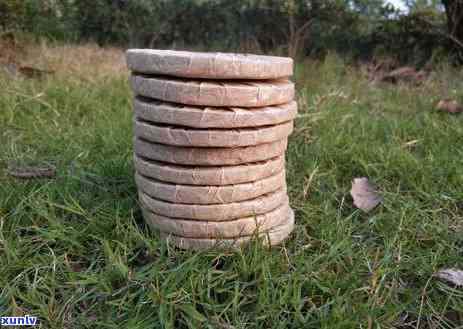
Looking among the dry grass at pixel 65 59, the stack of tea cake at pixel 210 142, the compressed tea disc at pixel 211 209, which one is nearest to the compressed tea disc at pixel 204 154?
the stack of tea cake at pixel 210 142

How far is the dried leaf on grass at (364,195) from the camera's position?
1.65 metres

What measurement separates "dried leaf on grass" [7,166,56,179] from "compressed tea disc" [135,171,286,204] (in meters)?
0.63

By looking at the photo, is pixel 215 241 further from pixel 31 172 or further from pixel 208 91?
pixel 31 172

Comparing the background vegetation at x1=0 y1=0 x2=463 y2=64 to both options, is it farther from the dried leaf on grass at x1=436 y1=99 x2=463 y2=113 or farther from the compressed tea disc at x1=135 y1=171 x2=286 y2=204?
the compressed tea disc at x1=135 y1=171 x2=286 y2=204

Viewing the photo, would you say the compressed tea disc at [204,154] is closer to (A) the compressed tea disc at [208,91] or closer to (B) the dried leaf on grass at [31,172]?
(A) the compressed tea disc at [208,91]

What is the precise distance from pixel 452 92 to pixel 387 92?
0.46m

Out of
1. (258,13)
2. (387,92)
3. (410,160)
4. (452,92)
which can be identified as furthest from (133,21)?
(410,160)

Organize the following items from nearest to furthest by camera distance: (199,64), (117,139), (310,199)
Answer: (199,64) → (310,199) → (117,139)

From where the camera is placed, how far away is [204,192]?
4.03 feet

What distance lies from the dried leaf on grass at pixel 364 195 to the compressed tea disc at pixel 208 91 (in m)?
0.66

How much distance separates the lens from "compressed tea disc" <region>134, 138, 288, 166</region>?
1.20m

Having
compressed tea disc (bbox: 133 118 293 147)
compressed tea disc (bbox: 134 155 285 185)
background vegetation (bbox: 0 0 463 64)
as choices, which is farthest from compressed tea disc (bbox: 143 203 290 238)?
background vegetation (bbox: 0 0 463 64)

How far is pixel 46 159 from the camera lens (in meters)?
1.92

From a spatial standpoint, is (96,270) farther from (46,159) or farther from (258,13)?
(258,13)
